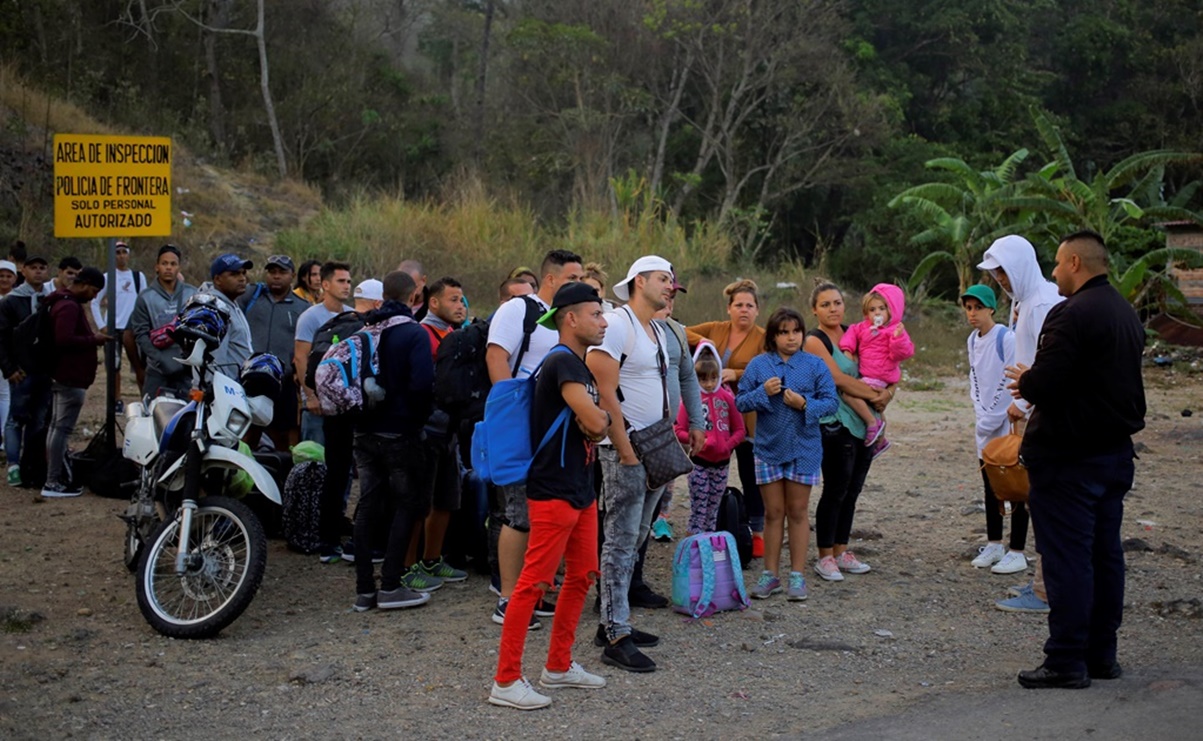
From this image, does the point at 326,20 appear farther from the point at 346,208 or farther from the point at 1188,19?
the point at 1188,19

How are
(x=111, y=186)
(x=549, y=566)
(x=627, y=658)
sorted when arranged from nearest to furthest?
(x=549, y=566) → (x=627, y=658) → (x=111, y=186)

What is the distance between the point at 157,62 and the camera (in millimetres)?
29906

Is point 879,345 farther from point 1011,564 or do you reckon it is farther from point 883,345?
point 1011,564

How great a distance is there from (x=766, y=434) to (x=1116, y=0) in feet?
111

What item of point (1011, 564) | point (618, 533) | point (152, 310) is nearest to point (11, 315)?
point (152, 310)

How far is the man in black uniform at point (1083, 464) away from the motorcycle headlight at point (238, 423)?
411 centimetres

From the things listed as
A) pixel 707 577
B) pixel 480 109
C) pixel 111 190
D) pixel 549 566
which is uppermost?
pixel 480 109

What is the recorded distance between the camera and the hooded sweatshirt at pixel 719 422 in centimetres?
768

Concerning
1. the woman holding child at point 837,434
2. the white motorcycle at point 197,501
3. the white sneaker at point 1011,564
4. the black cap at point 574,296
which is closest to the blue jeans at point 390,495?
the white motorcycle at point 197,501

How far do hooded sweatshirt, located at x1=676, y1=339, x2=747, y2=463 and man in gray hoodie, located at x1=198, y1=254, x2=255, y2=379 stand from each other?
3.09 m

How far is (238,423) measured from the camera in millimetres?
7051

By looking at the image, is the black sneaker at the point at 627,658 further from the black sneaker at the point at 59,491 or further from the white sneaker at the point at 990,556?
the black sneaker at the point at 59,491

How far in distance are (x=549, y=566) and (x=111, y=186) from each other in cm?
559

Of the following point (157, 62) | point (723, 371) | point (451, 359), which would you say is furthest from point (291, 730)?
point (157, 62)
